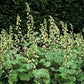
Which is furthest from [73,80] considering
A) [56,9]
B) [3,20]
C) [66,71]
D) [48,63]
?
[56,9]

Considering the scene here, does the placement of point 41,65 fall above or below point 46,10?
below

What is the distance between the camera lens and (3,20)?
5.74 metres

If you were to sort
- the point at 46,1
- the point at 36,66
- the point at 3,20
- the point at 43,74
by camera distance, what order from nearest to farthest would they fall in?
the point at 43,74 → the point at 36,66 → the point at 3,20 → the point at 46,1

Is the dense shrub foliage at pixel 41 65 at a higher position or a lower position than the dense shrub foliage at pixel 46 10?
lower

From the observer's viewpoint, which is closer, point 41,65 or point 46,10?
point 41,65

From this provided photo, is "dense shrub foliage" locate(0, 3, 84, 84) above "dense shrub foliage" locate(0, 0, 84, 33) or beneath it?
beneath

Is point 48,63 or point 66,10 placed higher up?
point 66,10

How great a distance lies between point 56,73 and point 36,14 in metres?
2.55

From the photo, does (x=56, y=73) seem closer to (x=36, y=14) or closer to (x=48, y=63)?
(x=48, y=63)

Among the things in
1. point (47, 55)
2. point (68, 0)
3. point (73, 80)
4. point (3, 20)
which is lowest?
point (73, 80)

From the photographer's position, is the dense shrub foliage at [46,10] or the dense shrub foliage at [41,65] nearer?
the dense shrub foliage at [41,65]

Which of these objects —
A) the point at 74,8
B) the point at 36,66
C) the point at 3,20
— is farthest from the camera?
the point at 74,8

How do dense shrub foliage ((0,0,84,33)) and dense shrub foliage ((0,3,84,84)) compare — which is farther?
dense shrub foliage ((0,0,84,33))

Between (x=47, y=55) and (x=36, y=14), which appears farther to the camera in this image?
(x=36, y=14)
